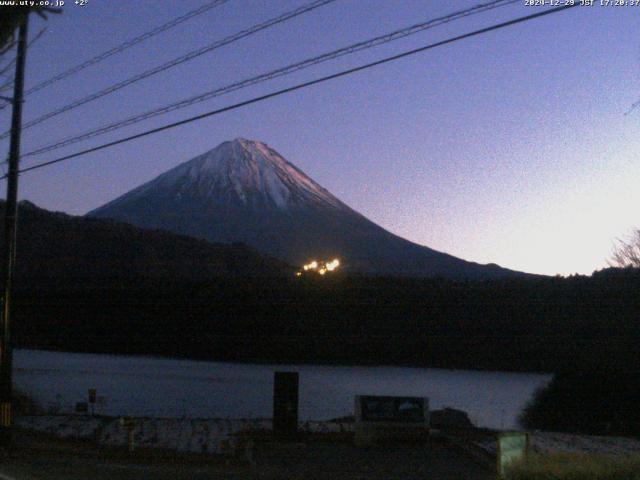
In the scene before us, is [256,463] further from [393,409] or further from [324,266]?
[324,266]

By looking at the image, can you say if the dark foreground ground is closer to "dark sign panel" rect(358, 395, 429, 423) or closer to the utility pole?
"dark sign panel" rect(358, 395, 429, 423)

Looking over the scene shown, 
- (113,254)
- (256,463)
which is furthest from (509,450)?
(113,254)

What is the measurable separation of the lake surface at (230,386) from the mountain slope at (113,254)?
26605 millimetres

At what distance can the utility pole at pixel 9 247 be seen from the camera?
18609 millimetres

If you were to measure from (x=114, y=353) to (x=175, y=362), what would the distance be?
783cm

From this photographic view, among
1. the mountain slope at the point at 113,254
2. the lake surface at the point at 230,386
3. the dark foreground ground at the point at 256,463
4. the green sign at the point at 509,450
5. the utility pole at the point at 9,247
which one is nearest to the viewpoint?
the green sign at the point at 509,450

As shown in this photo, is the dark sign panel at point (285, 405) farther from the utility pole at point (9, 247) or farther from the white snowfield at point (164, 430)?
the utility pole at point (9, 247)

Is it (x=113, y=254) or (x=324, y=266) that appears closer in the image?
(x=324, y=266)

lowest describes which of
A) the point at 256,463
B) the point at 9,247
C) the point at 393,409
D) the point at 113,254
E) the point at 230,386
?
the point at 256,463

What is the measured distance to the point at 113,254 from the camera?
310 ft

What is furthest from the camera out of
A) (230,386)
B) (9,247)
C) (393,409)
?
(230,386)

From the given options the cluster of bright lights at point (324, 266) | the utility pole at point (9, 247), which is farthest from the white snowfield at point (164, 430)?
the cluster of bright lights at point (324, 266)

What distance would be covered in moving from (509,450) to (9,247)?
39.5 ft

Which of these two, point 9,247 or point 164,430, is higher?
point 9,247
